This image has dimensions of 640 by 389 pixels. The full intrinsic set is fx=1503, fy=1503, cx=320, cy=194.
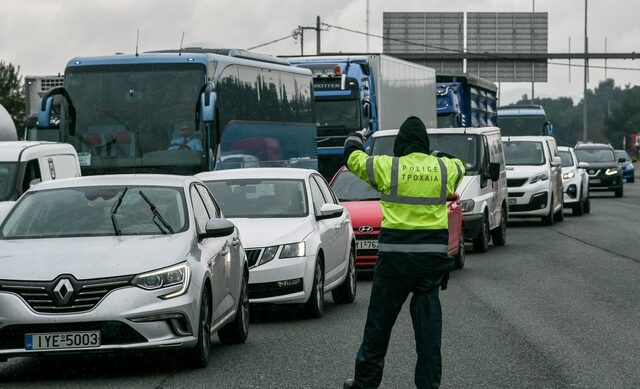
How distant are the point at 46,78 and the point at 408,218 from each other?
31.3 meters

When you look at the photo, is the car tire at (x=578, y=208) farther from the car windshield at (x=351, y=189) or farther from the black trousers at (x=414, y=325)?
the black trousers at (x=414, y=325)

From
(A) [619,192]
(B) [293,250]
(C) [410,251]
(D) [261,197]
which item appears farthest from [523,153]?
(C) [410,251]

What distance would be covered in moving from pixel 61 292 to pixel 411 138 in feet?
8.98

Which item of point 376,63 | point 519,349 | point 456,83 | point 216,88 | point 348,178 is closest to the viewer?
point 519,349

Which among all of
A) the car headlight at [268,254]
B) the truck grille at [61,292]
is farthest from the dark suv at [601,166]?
the truck grille at [61,292]

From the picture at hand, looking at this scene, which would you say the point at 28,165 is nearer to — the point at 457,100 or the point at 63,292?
the point at 63,292

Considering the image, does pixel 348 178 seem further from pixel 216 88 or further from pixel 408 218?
pixel 408 218

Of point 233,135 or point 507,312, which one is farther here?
point 233,135

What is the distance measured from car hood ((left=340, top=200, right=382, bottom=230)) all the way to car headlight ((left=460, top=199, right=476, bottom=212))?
10.4 feet

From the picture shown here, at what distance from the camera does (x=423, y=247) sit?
8.81 metres

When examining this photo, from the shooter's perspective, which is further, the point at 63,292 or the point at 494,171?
the point at 494,171

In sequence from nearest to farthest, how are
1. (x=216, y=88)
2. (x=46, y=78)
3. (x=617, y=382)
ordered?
1. (x=617, y=382)
2. (x=216, y=88)
3. (x=46, y=78)

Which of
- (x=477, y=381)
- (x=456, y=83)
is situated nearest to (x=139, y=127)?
(x=477, y=381)

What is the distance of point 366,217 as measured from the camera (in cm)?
1941
